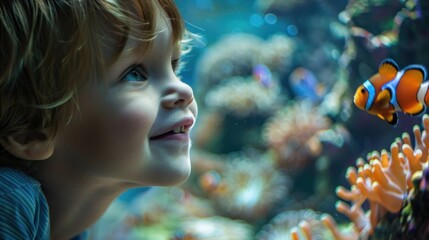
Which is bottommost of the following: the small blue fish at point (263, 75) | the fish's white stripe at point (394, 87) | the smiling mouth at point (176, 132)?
the small blue fish at point (263, 75)

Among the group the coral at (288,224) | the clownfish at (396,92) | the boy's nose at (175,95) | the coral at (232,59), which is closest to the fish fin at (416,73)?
the clownfish at (396,92)

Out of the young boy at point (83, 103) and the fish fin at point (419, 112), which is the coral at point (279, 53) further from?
the young boy at point (83, 103)

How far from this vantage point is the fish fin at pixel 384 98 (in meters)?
1.38

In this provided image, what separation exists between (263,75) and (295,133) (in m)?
1.25

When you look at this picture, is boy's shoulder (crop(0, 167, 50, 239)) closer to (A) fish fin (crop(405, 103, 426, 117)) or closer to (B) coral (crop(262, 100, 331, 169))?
(A) fish fin (crop(405, 103, 426, 117))

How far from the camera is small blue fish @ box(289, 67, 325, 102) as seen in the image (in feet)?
13.0

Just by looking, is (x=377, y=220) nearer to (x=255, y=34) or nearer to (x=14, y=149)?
(x=14, y=149)

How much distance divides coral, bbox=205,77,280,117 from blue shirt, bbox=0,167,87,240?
9.90 ft

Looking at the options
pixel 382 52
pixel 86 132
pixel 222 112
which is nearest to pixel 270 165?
pixel 222 112

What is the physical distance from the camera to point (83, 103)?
1.29 meters

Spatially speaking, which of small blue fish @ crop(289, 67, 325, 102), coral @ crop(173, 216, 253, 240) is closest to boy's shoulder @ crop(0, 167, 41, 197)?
coral @ crop(173, 216, 253, 240)

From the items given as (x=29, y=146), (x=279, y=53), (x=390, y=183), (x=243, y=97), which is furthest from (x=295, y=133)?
(x=29, y=146)

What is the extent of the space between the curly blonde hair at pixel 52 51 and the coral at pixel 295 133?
6.85 ft

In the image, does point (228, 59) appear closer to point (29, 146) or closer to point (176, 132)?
point (176, 132)
